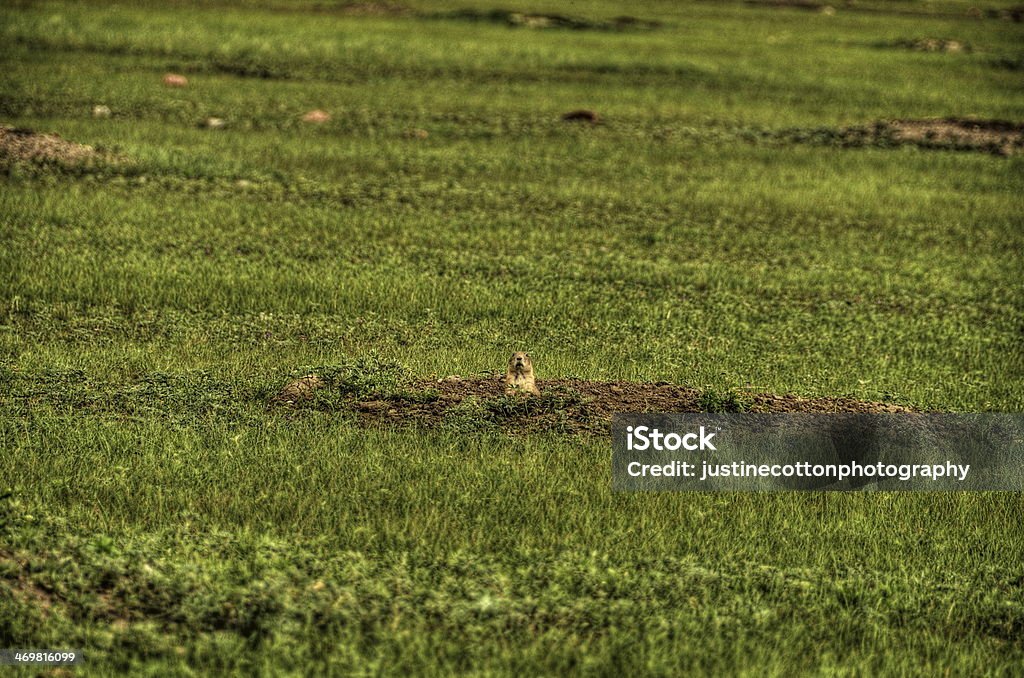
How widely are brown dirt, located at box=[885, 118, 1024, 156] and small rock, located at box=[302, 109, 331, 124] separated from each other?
37.3ft

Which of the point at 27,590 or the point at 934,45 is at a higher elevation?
the point at 934,45

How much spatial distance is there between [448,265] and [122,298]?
3802 millimetres

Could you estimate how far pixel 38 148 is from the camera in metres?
18.3

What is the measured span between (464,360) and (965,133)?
1711 cm

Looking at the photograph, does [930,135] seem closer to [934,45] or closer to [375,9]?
[934,45]

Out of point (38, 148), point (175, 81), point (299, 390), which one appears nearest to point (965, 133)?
point (175, 81)

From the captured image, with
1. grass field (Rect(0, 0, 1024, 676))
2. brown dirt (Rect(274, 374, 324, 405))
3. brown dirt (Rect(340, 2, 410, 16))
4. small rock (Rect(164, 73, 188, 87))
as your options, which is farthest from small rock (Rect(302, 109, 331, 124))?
A: brown dirt (Rect(340, 2, 410, 16))

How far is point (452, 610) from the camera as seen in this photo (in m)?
6.66

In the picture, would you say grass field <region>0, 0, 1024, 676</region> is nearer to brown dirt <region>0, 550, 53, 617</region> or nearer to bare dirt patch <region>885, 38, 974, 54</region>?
brown dirt <region>0, 550, 53, 617</region>

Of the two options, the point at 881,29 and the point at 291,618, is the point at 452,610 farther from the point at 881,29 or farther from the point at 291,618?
the point at 881,29

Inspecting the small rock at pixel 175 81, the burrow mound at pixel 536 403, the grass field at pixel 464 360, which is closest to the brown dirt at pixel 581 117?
the grass field at pixel 464 360

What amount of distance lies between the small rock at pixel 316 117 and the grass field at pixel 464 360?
1.17 ft

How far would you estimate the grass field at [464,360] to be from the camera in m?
6.64

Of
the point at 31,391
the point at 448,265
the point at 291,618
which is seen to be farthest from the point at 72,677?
the point at 448,265
